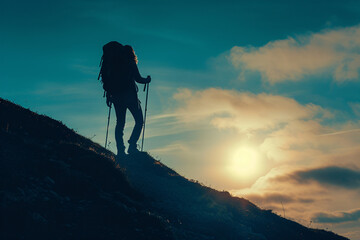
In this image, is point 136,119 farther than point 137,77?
No

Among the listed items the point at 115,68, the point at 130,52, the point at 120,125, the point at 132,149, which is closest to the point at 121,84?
the point at 115,68

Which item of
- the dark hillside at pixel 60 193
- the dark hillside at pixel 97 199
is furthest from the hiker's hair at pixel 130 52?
the dark hillside at pixel 60 193

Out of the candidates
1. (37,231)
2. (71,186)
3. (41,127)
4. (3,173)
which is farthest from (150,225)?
(41,127)

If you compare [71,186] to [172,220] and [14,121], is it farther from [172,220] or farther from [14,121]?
[14,121]

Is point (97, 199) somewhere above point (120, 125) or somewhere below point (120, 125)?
below

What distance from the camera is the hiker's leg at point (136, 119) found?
57.0 feet

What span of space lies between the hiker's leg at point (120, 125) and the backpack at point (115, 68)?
678 mm

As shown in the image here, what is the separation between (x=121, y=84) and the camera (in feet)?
56.5

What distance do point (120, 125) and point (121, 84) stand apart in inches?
71.8

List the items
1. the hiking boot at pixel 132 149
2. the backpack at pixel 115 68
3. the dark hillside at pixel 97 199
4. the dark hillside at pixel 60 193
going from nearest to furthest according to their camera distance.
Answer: the dark hillside at pixel 60 193 < the dark hillside at pixel 97 199 < the backpack at pixel 115 68 < the hiking boot at pixel 132 149

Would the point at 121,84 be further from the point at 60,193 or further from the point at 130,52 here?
the point at 60,193

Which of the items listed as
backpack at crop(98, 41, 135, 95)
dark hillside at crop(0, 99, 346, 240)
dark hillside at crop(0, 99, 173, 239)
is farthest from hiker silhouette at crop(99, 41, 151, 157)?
dark hillside at crop(0, 99, 173, 239)

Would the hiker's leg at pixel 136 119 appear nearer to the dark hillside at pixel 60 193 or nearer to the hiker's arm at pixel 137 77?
the hiker's arm at pixel 137 77

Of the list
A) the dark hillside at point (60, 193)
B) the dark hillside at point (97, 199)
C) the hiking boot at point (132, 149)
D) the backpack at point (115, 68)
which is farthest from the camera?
the hiking boot at point (132, 149)
